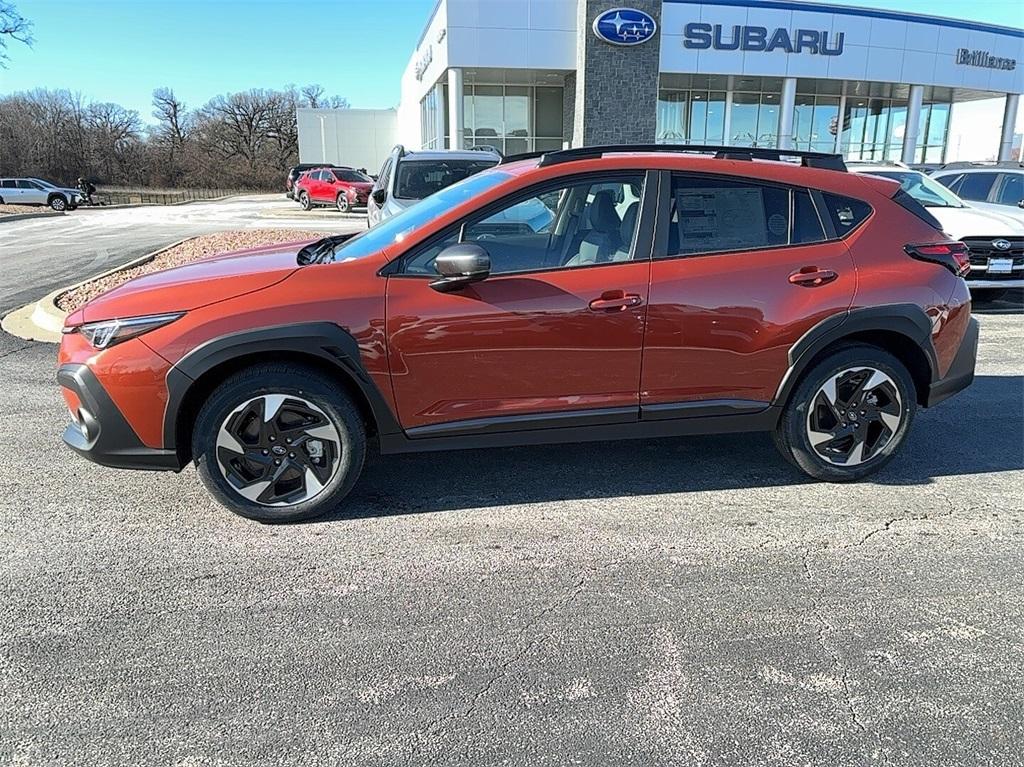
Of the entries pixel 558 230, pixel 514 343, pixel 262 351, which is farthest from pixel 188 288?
pixel 558 230

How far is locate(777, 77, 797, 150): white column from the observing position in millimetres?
27844

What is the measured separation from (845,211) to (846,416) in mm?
1150

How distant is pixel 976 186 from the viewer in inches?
447

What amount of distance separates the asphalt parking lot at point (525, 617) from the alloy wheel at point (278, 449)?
0.21 m

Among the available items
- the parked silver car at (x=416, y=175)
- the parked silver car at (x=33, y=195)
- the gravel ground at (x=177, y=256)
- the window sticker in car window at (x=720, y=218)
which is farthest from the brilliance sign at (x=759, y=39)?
the parked silver car at (x=33, y=195)

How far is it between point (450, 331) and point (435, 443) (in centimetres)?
61

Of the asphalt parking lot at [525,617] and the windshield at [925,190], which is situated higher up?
the windshield at [925,190]

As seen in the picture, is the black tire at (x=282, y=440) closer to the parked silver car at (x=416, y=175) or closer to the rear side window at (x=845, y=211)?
the rear side window at (x=845, y=211)

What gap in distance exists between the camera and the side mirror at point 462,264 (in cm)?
336

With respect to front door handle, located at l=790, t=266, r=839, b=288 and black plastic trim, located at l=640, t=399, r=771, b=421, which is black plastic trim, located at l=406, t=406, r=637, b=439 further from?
front door handle, located at l=790, t=266, r=839, b=288

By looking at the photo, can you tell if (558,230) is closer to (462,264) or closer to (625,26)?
(462,264)

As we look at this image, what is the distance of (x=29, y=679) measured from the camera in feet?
8.24

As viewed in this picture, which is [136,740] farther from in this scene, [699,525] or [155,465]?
[699,525]

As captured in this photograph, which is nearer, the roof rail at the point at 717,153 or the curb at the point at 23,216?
the roof rail at the point at 717,153
